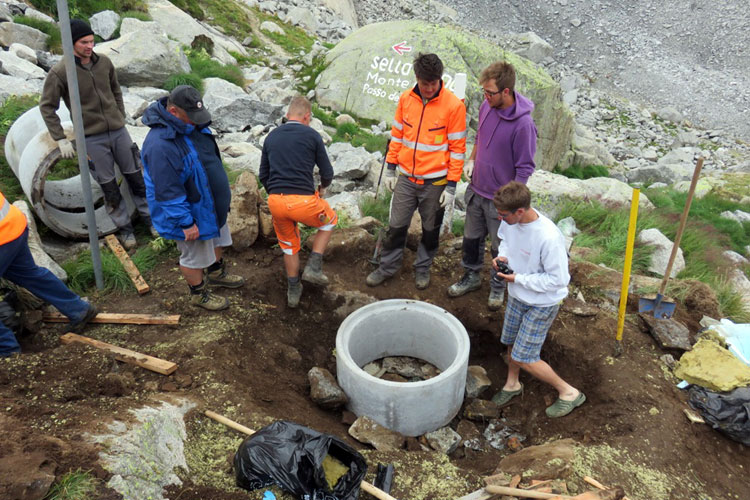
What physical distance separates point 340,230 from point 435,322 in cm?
154

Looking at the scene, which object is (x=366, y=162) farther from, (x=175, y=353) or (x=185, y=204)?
(x=175, y=353)

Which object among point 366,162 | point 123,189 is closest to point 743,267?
point 366,162

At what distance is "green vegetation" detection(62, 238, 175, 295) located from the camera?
445 cm

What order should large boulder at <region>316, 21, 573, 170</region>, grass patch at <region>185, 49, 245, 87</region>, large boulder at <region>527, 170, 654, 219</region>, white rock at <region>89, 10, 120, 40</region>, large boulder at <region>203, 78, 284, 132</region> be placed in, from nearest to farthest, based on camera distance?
large boulder at <region>527, 170, 654, 219</region> < large boulder at <region>203, 78, 284, 132</region> < white rock at <region>89, 10, 120, 40</region> < grass patch at <region>185, 49, 245, 87</region> < large boulder at <region>316, 21, 573, 170</region>

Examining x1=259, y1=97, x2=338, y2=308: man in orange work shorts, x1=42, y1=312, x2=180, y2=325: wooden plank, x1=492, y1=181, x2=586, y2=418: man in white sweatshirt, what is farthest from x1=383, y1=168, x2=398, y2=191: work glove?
x1=42, y1=312, x2=180, y2=325: wooden plank

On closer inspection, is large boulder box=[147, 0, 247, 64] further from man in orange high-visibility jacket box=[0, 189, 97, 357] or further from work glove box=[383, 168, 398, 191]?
man in orange high-visibility jacket box=[0, 189, 97, 357]

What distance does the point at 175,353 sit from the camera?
11.9ft

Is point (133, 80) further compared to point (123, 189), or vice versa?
point (133, 80)

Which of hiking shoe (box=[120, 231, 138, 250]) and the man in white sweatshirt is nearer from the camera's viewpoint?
the man in white sweatshirt

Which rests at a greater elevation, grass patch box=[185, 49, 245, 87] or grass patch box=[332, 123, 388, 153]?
grass patch box=[185, 49, 245, 87]

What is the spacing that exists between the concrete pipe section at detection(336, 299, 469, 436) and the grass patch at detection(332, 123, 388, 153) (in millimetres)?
4620

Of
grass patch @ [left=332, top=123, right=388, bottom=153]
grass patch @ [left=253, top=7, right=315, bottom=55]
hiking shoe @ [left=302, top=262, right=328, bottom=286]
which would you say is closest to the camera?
hiking shoe @ [left=302, top=262, right=328, bottom=286]

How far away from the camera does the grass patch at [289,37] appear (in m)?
13.4

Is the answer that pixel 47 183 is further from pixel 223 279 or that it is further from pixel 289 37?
pixel 289 37
